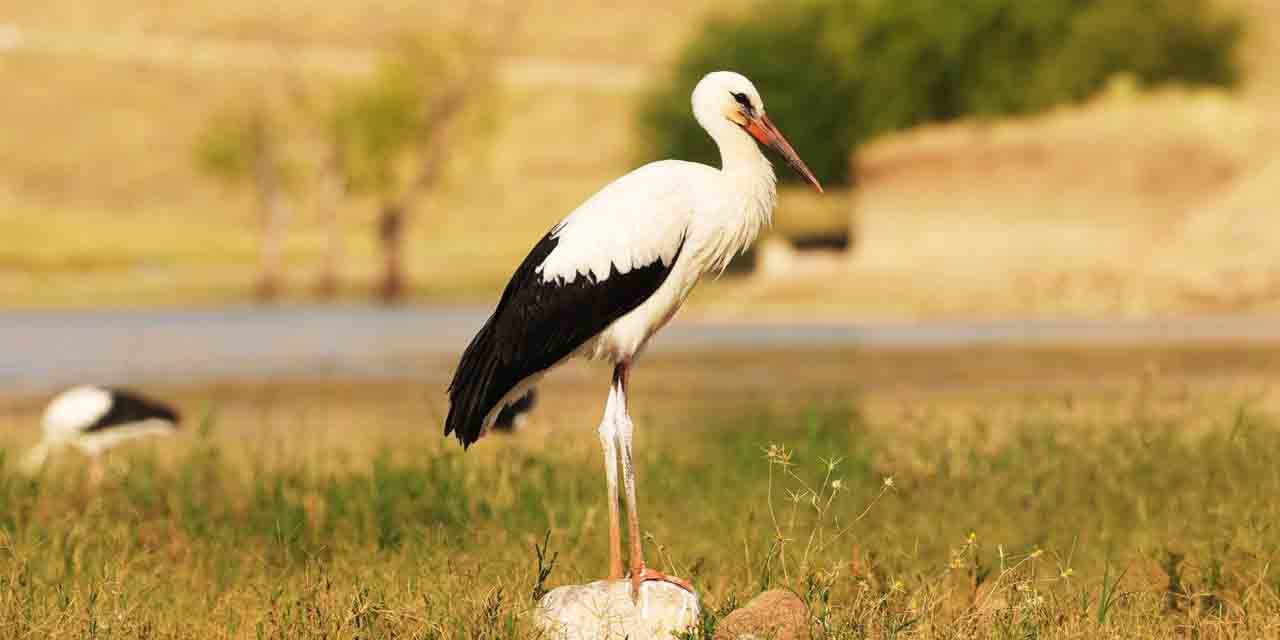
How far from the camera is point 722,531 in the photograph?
10.1 m

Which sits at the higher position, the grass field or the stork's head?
the stork's head

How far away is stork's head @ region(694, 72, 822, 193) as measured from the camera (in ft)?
24.2

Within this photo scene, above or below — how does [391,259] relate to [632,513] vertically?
below

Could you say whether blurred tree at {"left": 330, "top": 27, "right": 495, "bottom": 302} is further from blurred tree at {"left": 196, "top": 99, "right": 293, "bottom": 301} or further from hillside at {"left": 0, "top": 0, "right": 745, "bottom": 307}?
blurred tree at {"left": 196, "top": 99, "right": 293, "bottom": 301}

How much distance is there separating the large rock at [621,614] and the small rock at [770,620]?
0.14m

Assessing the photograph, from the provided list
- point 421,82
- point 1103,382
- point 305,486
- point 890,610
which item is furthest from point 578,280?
point 421,82

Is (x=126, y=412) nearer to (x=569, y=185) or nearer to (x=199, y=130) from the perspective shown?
(x=569, y=185)

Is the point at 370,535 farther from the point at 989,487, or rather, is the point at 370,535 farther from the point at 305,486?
the point at 989,487

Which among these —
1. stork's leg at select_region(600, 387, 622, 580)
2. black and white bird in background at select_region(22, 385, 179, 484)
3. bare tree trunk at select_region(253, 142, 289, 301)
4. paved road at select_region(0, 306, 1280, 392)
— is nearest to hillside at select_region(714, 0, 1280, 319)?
paved road at select_region(0, 306, 1280, 392)

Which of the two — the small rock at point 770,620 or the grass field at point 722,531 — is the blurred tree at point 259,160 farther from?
the small rock at point 770,620

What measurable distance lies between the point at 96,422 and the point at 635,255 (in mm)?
8341

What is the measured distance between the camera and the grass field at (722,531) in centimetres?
746

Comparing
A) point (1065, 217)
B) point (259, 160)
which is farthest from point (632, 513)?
point (259, 160)

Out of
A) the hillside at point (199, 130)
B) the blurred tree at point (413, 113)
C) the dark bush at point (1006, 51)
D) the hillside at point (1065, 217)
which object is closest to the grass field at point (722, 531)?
the hillside at point (1065, 217)
